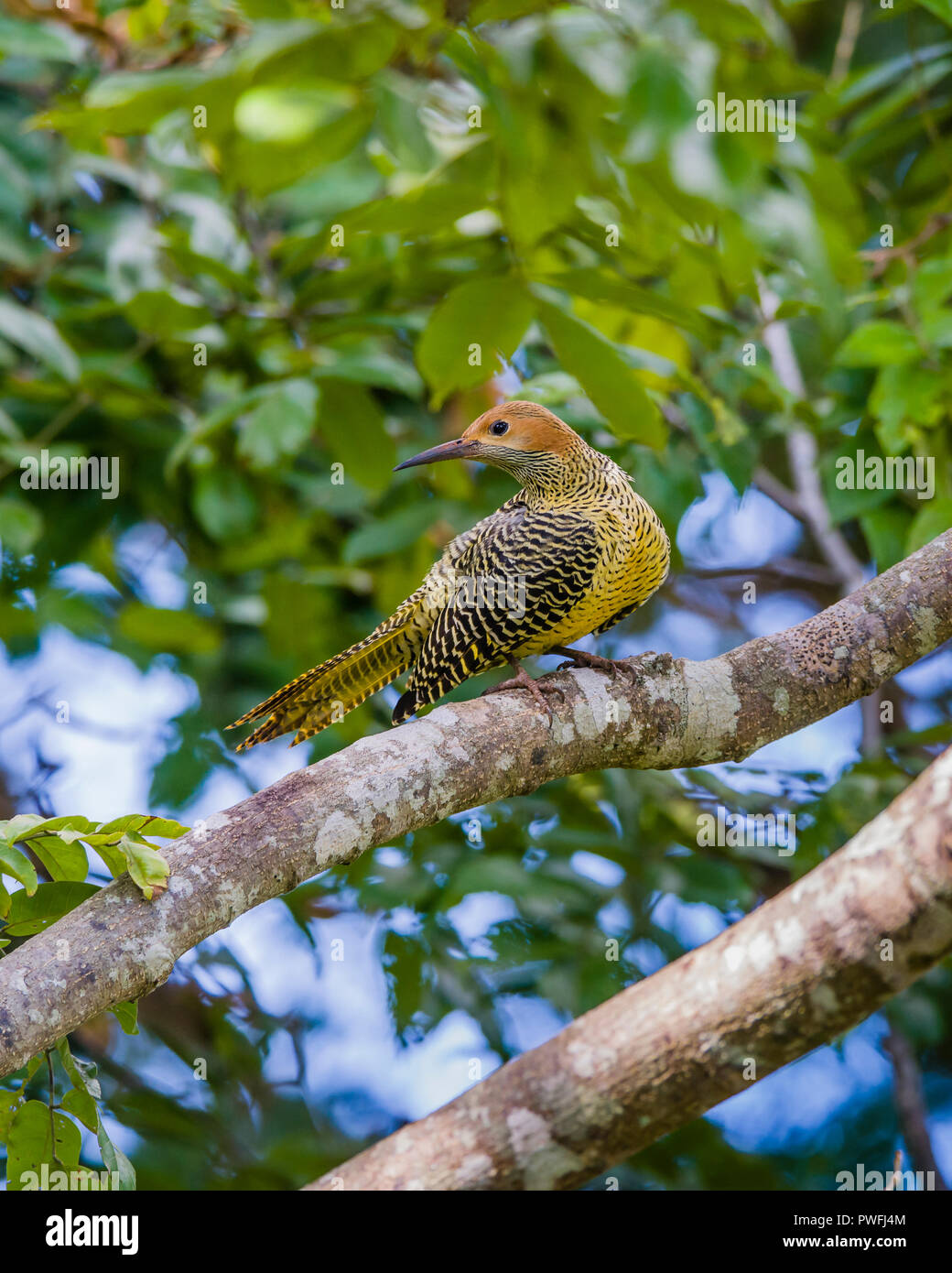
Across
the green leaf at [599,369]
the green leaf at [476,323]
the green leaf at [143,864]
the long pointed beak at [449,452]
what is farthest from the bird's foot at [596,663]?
the green leaf at [143,864]

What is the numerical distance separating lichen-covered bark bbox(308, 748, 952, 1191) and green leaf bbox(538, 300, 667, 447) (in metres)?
1.52

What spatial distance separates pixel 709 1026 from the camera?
159cm

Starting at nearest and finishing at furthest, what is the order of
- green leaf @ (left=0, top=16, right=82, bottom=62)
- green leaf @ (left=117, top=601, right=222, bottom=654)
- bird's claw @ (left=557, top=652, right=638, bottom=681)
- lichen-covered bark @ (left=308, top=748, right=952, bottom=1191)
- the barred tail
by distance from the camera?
lichen-covered bark @ (left=308, top=748, right=952, bottom=1191), bird's claw @ (left=557, top=652, right=638, bottom=681), the barred tail, green leaf @ (left=0, top=16, right=82, bottom=62), green leaf @ (left=117, top=601, right=222, bottom=654)

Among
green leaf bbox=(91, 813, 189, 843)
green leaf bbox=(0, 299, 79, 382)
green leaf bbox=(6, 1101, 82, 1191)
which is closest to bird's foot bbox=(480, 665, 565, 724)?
green leaf bbox=(91, 813, 189, 843)

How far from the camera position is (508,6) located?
2436 mm

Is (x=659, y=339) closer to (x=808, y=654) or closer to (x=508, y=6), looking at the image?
(x=808, y=654)

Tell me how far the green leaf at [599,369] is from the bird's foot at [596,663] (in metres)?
0.56

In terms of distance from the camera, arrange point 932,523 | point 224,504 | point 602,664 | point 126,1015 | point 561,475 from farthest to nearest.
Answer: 1. point 224,504
2. point 561,475
3. point 932,523
4. point 602,664
5. point 126,1015

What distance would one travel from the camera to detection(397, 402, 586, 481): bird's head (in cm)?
378

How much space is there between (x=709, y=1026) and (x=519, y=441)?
2.49 metres

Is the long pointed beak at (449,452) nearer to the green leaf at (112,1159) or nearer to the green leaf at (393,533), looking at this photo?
the green leaf at (393,533)

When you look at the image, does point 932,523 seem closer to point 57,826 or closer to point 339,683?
point 339,683

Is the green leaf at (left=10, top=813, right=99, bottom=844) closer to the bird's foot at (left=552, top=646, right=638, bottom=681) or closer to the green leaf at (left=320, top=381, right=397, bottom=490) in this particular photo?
the bird's foot at (left=552, top=646, right=638, bottom=681)

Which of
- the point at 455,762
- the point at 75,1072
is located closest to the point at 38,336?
the point at 455,762
